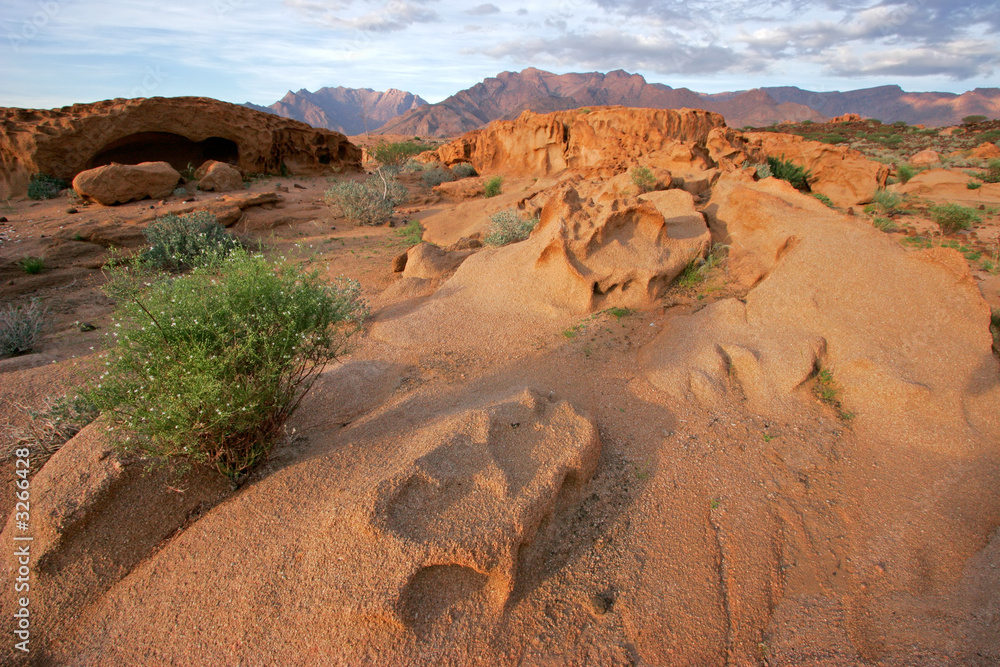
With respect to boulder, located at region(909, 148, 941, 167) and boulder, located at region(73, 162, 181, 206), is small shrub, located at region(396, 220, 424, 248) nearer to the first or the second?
boulder, located at region(73, 162, 181, 206)

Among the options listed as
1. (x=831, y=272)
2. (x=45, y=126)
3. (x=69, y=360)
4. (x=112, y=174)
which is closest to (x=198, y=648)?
(x=69, y=360)

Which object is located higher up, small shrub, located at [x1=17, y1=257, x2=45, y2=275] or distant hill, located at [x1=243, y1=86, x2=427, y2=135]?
distant hill, located at [x1=243, y1=86, x2=427, y2=135]

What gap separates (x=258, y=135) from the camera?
16.1 metres

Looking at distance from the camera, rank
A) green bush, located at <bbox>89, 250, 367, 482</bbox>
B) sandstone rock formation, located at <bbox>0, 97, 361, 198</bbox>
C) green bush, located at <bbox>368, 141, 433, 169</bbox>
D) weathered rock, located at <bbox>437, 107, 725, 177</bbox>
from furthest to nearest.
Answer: green bush, located at <bbox>368, 141, 433, 169</bbox>, sandstone rock formation, located at <bbox>0, 97, 361, 198</bbox>, weathered rock, located at <bbox>437, 107, 725, 177</bbox>, green bush, located at <bbox>89, 250, 367, 482</bbox>

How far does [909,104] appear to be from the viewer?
77188mm

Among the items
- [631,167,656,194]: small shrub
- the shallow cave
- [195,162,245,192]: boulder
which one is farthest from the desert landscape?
the shallow cave

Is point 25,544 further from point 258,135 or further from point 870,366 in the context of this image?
point 258,135

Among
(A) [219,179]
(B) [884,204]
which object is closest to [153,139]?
(A) [219,179]

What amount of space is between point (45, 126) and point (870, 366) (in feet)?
59.3

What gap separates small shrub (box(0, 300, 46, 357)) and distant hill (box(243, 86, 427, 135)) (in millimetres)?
100929

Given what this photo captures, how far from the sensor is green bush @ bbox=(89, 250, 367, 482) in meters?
2.32

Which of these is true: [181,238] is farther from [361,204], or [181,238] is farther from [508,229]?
[508,229]

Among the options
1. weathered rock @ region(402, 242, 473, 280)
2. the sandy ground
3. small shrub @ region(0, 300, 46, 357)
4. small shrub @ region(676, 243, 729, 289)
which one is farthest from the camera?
weathered rock @ region(402, 242, 473, 280)

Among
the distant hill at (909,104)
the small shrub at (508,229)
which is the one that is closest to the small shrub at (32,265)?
the small shrub at (508,229)
